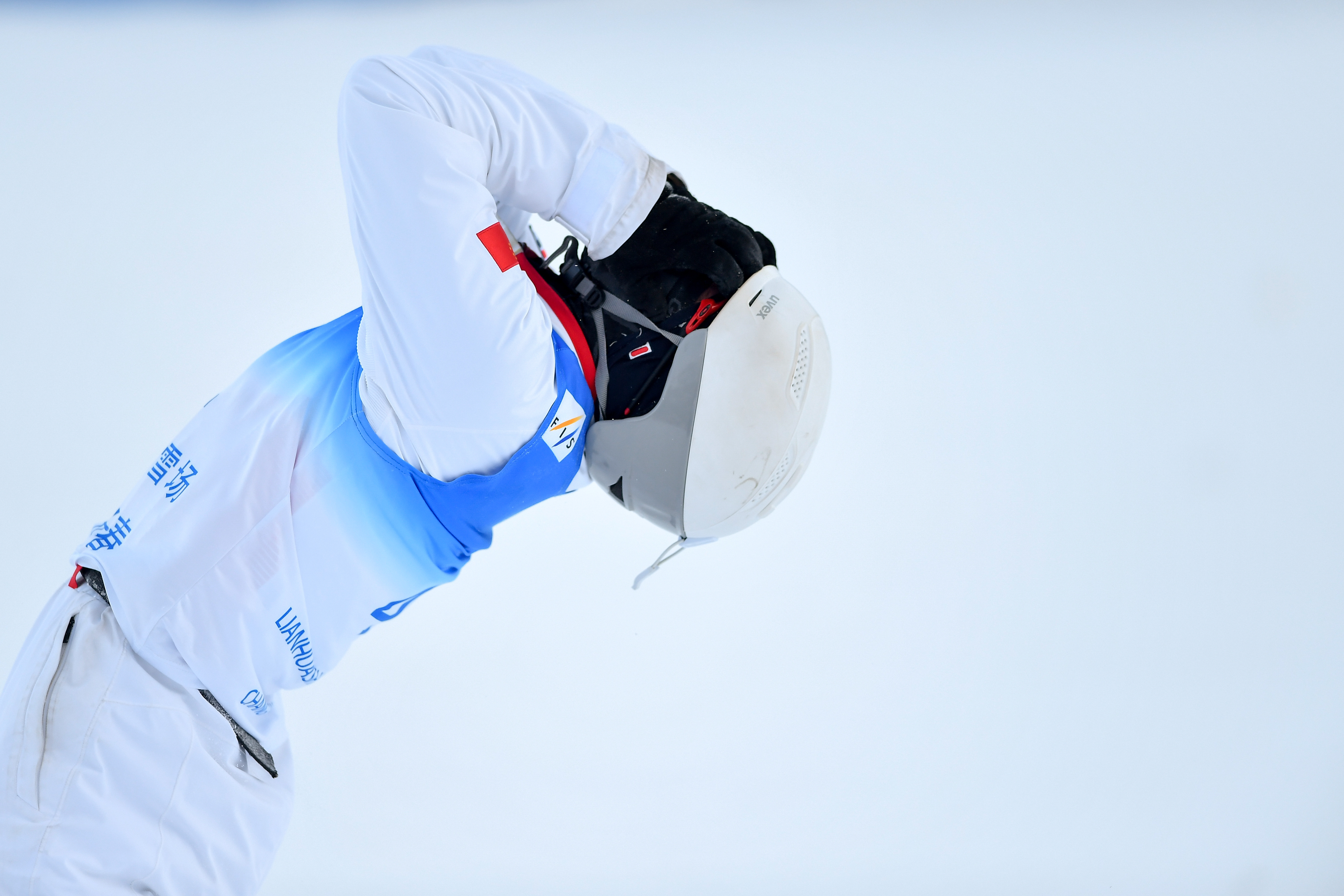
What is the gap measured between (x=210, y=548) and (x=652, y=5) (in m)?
2.00

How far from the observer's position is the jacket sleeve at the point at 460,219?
0.88m

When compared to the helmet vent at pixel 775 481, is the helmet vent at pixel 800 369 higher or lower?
higher

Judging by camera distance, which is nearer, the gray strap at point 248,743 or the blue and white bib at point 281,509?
the blue and white bib at point 281,509

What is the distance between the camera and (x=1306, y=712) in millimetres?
2525

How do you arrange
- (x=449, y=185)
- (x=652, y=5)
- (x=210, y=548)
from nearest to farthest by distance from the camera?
(x=449, y=185) < (x=210, y=548) < (x=652, y=5)

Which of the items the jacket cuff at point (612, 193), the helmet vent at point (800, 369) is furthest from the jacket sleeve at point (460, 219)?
the helmet vent at point (800, 369)

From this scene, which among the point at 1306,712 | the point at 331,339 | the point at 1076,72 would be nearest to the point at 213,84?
the point at 331,339

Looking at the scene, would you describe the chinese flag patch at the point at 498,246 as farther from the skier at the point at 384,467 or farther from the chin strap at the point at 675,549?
the chin strap at the point at 675,549

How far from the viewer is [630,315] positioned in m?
1.17

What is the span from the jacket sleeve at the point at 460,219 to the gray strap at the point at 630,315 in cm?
9

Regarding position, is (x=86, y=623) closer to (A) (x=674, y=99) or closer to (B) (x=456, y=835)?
(B) (x=456, y=835)

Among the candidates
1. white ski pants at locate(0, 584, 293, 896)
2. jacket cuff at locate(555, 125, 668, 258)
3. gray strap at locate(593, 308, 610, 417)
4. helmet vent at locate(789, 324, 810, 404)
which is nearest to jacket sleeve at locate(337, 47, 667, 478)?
jacket cuff at locate(555, 125, 668, 258)

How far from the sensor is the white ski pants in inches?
41.8

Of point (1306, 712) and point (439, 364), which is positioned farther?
point (1306, 712)
